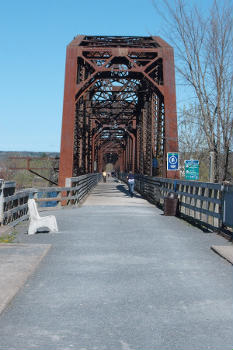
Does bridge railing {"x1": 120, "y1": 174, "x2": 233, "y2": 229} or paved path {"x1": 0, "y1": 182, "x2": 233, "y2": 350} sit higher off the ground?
bridge railing {"x1": 120, "y1": 174, "x2": 233, "y2": 229}

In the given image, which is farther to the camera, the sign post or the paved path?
the sign post

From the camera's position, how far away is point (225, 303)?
20.0 ft

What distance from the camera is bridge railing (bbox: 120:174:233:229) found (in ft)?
43.5

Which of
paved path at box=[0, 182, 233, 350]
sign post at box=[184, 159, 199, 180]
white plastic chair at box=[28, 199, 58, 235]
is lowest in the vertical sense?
paved path at box=[0, 182, 233, 350]

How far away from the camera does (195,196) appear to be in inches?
620

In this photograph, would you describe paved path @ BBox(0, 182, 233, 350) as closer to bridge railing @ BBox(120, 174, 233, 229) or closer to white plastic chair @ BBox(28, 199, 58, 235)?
white plastic chair @ BBox(28, 199, 58, 235)

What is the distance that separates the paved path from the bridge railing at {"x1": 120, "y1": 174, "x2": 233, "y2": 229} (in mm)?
2075

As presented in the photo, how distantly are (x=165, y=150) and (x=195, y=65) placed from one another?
6.35m

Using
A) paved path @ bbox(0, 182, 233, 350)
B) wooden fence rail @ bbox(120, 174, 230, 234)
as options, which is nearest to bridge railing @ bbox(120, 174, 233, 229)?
wooden fence rail @ bbox(120, 174, 230, 234)

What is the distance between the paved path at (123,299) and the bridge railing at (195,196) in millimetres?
2075

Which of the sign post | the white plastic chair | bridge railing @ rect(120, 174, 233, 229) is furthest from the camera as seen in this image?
the sign post

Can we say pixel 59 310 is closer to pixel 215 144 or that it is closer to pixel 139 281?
pixel 139 281

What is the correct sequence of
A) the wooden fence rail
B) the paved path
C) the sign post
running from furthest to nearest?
the sign post
the wooden fence rail
the paved path

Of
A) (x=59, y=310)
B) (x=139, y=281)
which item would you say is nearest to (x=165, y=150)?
(x=139, y=281)
